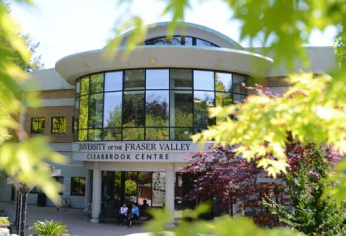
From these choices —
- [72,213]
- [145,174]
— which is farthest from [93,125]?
[72,213]

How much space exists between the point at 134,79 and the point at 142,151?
3.76m

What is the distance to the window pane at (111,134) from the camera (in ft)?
61.8

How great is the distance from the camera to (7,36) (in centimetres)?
153

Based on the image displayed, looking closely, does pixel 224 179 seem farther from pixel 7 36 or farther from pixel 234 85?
pixel 7 36

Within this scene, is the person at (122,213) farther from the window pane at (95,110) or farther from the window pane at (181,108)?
the window pane at (181,108)

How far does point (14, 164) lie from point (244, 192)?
1098 centimetres

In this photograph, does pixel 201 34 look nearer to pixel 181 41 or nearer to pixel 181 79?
pixel 181 41

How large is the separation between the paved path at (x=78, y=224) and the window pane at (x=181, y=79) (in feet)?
23.7

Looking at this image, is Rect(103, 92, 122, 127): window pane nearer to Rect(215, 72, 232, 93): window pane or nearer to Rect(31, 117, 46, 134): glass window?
Rect(215, 72, 232, 93): window pane

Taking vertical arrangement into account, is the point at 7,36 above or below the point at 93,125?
below

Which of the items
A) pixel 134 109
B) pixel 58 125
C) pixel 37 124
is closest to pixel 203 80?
pixel 134 109

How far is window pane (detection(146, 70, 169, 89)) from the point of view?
1862cm

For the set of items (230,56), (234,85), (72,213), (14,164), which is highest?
(230,56)

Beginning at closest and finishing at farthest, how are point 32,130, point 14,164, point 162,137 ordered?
point 14,164, point 162,137, point 32,130
